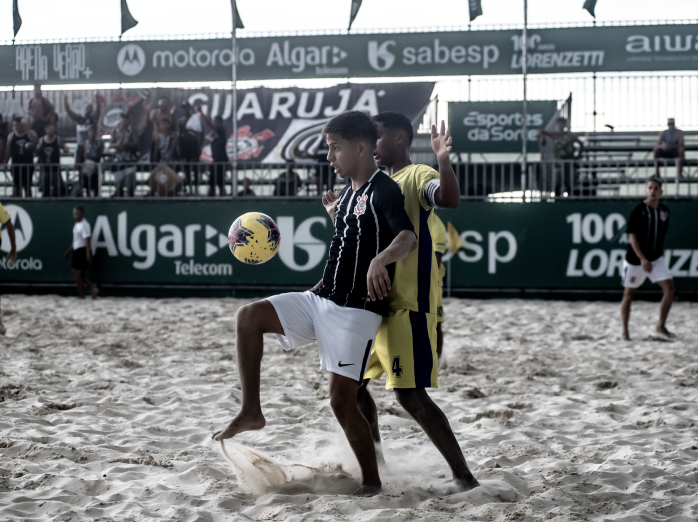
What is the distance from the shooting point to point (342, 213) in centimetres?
323

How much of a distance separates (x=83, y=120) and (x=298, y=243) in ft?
16.7

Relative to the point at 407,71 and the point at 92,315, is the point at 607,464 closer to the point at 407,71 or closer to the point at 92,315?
the point at 92,315

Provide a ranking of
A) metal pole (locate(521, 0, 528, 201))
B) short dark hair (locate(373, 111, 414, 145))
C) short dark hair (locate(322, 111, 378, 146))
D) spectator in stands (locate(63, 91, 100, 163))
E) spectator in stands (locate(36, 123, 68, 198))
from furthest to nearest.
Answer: spectator in stands (locate(63, 91, 100, 163))
spectator in stands (locate(36, 123, 68, 198))
metal pole (locate(521, 0, 528, 201))
short dark hair (locate(373, 111, 414, 145))
short dark hair (locate(322, 111, 378, 146))

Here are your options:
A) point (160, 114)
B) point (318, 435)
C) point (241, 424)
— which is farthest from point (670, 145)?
point (241, 424)

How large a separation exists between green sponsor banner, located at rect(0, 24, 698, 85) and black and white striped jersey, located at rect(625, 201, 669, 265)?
569 cm

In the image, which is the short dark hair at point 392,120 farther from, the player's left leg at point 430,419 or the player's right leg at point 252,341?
the player's left leg at point 430,419

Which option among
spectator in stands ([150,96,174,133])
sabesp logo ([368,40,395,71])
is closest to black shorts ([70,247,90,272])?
spectator in stands ([150,96,174,133])

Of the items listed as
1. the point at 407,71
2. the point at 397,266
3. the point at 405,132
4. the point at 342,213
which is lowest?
the point at 397,266

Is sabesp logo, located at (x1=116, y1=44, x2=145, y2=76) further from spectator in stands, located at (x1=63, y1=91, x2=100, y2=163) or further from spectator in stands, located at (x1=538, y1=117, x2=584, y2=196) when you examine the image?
spectator in stands, located at (x1=538, y1=117, x2=584, y2=196)

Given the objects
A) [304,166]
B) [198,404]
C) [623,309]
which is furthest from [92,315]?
[623,309]

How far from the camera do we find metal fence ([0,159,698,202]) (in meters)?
12.4

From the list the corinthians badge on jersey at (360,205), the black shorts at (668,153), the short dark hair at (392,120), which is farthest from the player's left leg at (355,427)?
the black shorts at (668,153)

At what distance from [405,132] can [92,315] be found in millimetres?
8094

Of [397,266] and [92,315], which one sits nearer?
[397,266]
